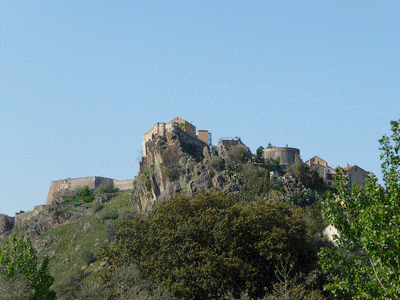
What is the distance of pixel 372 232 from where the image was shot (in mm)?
19859

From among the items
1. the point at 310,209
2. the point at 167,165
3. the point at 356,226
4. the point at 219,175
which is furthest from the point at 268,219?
the point at 167,165

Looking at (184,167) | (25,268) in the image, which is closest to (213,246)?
(25,268)

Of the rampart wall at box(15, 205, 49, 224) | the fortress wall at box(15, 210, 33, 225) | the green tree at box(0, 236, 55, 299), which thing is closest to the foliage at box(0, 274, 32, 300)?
the green tree at box(0, 236, 55, 299)

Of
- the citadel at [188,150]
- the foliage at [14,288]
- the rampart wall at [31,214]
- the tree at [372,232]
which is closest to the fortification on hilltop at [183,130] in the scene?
the citadel at [188,150]

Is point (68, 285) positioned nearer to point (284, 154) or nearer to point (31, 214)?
point (284, 154)

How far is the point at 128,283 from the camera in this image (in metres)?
38.6

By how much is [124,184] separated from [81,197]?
913 centimetres

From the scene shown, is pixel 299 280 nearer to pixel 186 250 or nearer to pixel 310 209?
pixel 186 250

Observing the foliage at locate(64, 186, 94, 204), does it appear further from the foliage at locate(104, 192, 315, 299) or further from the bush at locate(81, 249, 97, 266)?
the foliage at locate(104, 192, 315, 299)

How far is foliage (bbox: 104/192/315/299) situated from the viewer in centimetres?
3981

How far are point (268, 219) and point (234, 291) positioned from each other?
253 inches

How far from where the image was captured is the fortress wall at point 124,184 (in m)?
116

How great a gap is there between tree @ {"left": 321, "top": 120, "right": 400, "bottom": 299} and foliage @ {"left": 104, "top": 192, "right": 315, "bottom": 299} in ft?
57.2

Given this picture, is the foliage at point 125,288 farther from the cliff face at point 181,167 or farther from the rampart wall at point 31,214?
the rampart wall at point 31,214
